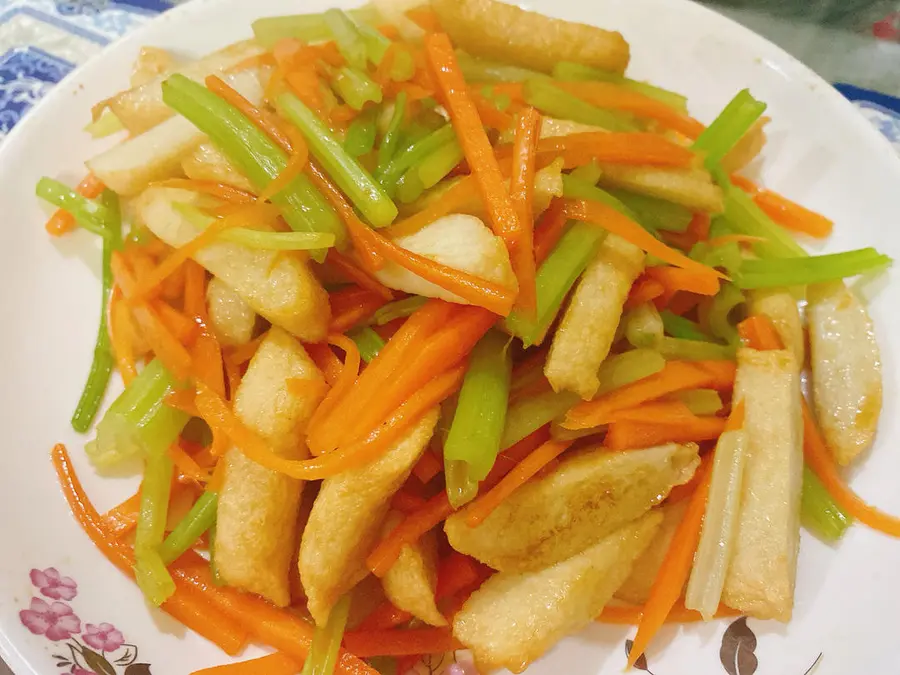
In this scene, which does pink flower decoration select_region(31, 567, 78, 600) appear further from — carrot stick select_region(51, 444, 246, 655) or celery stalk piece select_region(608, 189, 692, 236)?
celery stalk piece select_region(608, 189, 692, 236)

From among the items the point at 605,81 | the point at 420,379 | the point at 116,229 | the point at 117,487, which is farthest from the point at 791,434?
the point at 116,229

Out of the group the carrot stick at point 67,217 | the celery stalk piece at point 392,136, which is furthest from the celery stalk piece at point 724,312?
the carrot stick at point 67,217

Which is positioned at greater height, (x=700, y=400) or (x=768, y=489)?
(x=700, y=400)

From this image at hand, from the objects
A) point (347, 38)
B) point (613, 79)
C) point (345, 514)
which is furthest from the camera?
point (613, 79)

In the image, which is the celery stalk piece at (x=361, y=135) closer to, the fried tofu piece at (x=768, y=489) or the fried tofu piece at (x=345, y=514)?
the fried tofu piece at (x=345, y=514)

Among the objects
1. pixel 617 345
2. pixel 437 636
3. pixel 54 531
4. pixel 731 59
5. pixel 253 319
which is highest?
pixel 731 59

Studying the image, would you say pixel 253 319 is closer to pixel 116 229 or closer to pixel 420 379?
pixel 420 379

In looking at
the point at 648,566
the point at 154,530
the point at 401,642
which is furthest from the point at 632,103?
the point at 154,530

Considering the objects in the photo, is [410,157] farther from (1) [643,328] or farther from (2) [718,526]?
(2) [718,526]
